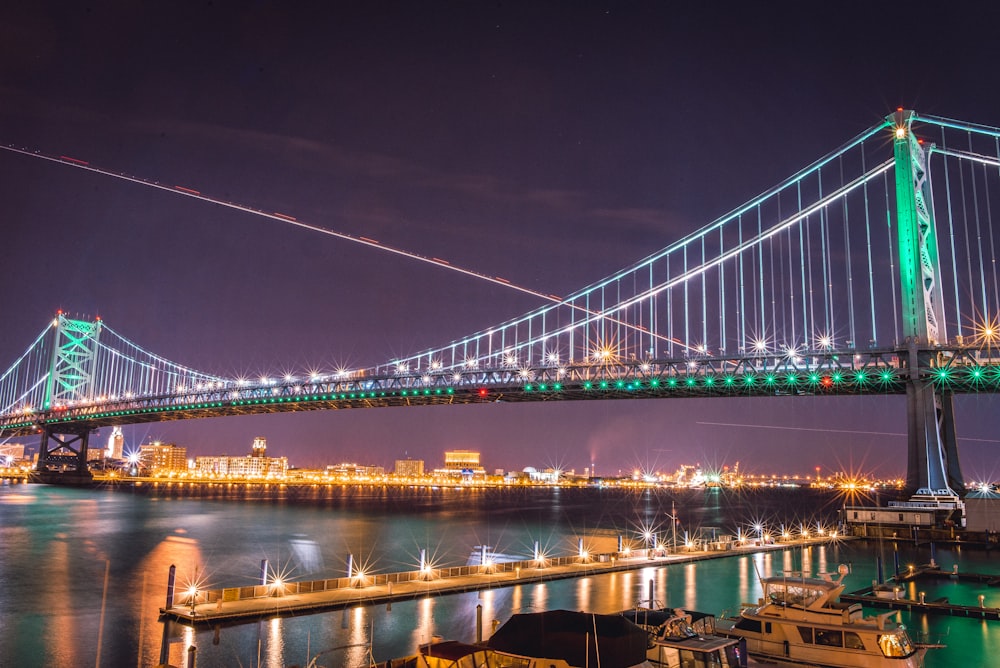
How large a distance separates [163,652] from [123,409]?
8049 centimetres

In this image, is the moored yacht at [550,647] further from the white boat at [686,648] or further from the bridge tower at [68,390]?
the bridge tower at [68,390]

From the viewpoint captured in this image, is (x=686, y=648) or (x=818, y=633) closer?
(x=686, y=648)

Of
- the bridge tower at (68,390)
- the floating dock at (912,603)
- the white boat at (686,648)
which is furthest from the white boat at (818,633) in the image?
the bridge tower at (68,390)

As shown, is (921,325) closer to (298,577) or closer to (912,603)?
(912,603)

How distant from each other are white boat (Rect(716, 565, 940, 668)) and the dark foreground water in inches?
222

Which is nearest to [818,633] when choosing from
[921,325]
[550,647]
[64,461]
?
[550,647]

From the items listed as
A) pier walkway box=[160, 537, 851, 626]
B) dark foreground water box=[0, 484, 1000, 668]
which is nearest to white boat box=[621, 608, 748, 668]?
dark foreground water box=[0, 484, 1000, 668]

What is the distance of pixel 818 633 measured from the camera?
54.3 ft

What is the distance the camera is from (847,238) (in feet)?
184

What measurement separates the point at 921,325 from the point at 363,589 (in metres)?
36.7

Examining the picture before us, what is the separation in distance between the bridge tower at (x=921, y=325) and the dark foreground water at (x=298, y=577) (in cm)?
488

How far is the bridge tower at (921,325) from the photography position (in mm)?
44875

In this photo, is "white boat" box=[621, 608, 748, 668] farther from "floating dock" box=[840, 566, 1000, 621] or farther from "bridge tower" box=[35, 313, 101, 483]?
"bridge tower" box=[35, 313, 101, 483]

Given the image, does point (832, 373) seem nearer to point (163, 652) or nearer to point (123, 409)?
point (163, 652)
